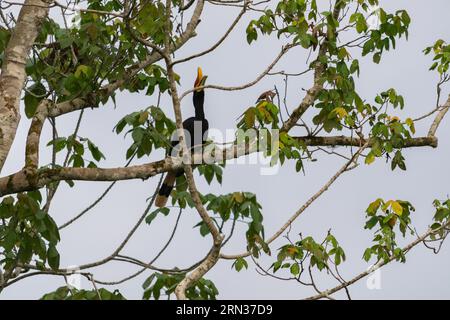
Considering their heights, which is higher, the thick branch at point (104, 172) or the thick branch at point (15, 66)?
the thick branch at point (15, 66)

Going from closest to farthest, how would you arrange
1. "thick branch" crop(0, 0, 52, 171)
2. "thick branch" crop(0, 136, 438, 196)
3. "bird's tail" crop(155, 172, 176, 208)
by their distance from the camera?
1. "thick branch" crop(0, 0, 52, 171)
2. "thick branch" crop(0, 136, 438, 196)
3. "bird's tail" crop(155, 172, 176, 208)

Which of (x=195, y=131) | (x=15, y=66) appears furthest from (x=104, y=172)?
(x=195, y=131)

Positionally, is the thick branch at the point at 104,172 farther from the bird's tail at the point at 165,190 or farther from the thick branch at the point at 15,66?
the bird's tail at the point at 165,190

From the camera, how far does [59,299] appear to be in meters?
7.46

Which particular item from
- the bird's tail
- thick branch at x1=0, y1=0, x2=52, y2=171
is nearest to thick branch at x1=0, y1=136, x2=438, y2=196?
thick branch at x1=0, y1=0, x2=52, y2=171

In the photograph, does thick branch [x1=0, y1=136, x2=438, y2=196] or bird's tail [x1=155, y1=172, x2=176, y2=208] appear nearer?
thick branch [x1=0, y1=136, x2=438, y2=196]

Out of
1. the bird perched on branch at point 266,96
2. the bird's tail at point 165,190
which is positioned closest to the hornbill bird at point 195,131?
the bird's tail at point 165,190

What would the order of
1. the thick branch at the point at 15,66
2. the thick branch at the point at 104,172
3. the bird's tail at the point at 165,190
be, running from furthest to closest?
the bird's tail at the point at 165,190
the thick branch at the point at 104,172
the thick branch at the point at 15,66

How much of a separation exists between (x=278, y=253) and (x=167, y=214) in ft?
3.25

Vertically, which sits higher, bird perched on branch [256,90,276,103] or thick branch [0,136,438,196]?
bird perched on branch [256,90,276,103]

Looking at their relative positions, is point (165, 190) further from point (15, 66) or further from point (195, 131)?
point (15, 66)

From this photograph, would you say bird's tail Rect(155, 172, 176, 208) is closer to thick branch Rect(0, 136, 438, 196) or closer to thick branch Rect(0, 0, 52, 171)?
thick branch Rect(0, 136, 438, 196)
